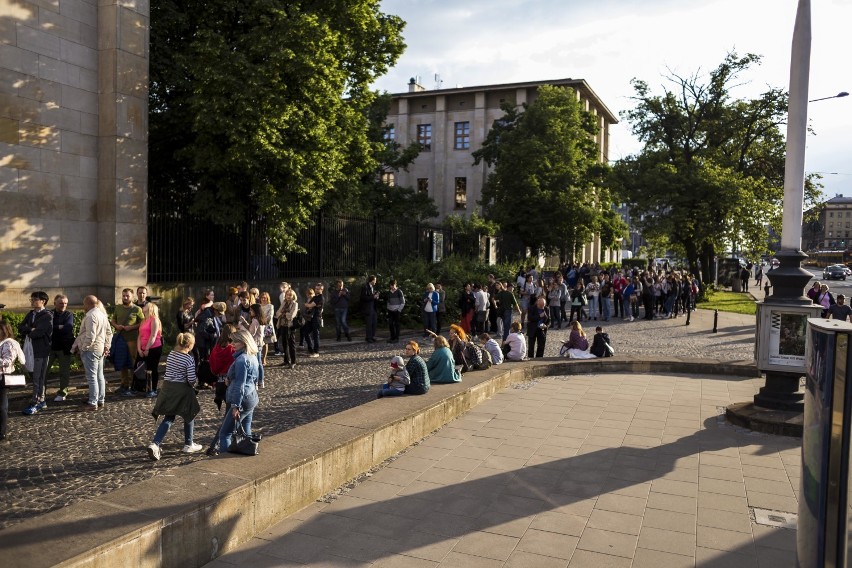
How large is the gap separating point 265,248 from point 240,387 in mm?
13314

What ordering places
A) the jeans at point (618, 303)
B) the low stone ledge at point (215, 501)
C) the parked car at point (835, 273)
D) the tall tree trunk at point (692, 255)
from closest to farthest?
the low stone ledge at point (215, 501), the jeans at point (618, 303), the tall tree trunk at point (692, 255), the parked car at point (835, 273)

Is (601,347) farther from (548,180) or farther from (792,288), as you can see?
(548,180)

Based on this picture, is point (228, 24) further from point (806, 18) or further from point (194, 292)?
point (806, 18)

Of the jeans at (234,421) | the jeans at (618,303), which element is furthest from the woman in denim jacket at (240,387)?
the jeans at (618,303)

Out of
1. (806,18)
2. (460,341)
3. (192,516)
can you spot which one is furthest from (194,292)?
(806,18)

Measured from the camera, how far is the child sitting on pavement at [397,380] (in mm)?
9445

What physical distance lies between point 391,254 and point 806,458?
21762mm

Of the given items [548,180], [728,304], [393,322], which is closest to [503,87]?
[548,180]

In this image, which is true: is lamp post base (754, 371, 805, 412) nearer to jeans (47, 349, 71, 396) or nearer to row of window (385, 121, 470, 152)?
jeans (47, 349, 71, 396)

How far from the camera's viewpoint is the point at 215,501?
4.94 m

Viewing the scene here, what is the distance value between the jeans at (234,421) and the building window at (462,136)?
49.7m

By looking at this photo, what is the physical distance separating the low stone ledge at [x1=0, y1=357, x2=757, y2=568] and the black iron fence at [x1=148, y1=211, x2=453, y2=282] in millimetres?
9871

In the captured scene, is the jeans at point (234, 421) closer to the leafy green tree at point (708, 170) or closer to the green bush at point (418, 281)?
the green bush at point (418, 281)

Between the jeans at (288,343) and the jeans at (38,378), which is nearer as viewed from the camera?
the jeans at (38,378)
